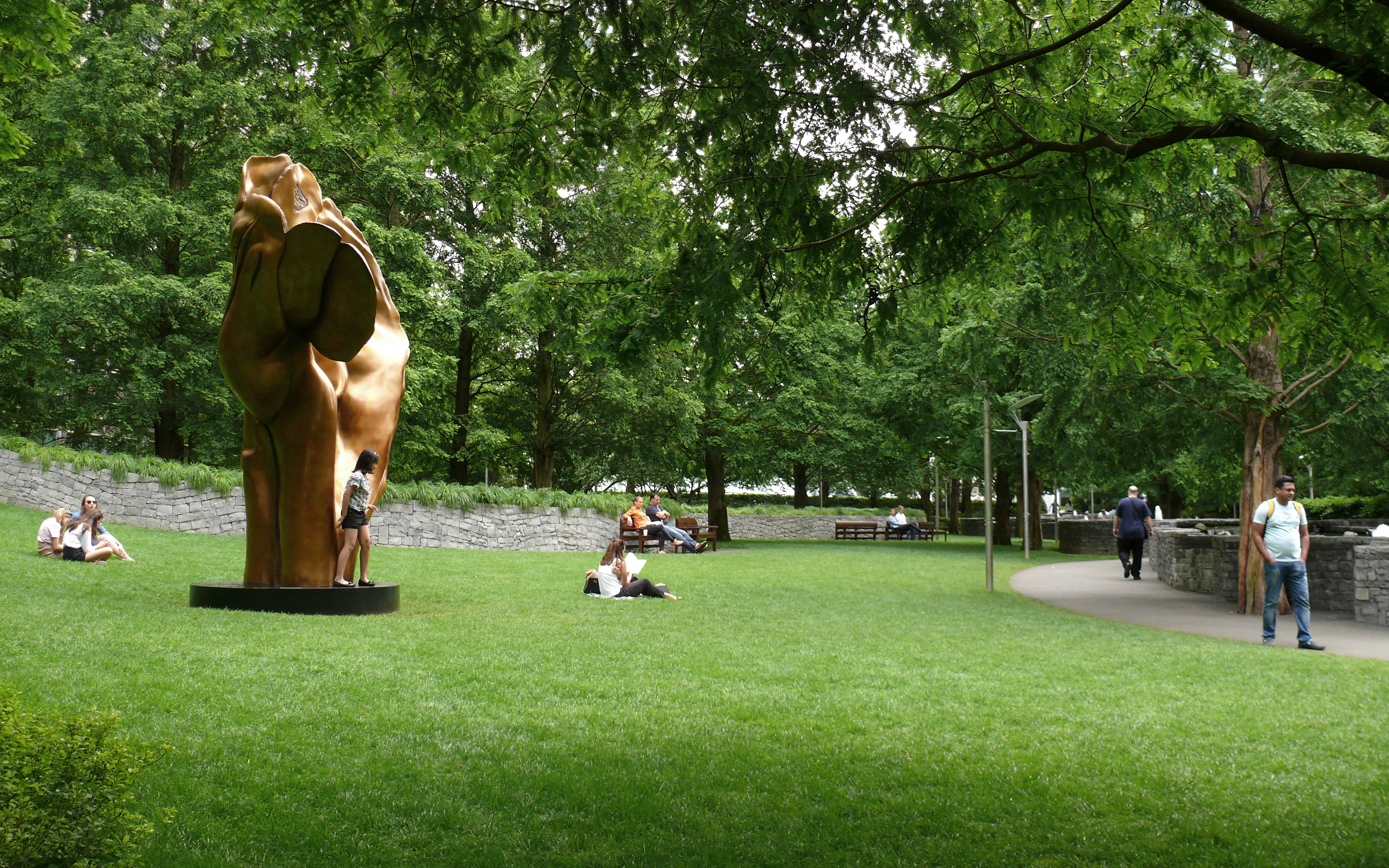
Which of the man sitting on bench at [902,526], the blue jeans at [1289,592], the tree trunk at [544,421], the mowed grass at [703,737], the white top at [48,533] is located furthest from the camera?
the man sitting on bench at [902,526]

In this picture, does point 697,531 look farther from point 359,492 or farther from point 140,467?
point 359,492

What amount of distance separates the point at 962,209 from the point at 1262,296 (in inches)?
69.6

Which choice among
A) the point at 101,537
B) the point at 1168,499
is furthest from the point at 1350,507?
the point at 101,537

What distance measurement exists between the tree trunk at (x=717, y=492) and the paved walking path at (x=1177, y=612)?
542 inches

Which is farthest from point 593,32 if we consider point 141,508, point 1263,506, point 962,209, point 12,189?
point 12,189

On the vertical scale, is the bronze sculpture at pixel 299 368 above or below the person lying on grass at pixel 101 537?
above

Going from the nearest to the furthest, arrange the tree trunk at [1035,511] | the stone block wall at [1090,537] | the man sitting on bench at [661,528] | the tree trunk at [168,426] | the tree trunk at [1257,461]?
the tree trunk at [1257,461]
the man sitting on bench at [661,528]
the tree trunk at [168,426]
the stone block wall at [1090,537]
the tree trunk at [1035,511]

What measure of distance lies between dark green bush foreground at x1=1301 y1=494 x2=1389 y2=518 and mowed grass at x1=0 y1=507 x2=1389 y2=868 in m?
25.3

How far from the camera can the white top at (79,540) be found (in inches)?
564

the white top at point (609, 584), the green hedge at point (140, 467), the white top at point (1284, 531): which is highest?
the green hedge at point (140, 467)

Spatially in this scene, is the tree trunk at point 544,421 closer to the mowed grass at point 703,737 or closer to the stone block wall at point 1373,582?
the mowed grass at point 703,737

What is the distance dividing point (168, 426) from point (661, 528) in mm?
12687

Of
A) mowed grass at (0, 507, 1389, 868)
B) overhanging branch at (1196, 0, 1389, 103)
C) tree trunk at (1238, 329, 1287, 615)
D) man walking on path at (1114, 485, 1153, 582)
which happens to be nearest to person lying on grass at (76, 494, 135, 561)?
mowed grass at (0, 507, 1389, 868)

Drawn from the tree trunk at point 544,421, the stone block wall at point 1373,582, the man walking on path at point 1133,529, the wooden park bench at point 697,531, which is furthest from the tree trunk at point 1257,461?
the tree trunk at point 544,421
